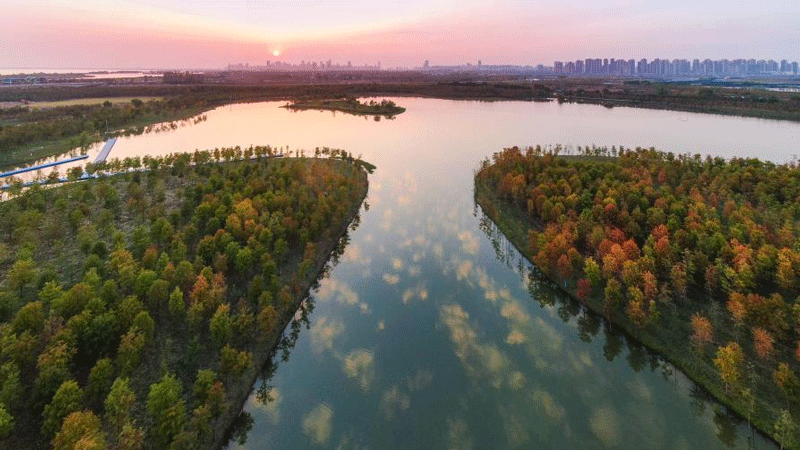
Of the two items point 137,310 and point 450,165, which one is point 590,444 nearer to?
point 137,310

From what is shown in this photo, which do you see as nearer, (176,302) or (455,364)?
(176,302)

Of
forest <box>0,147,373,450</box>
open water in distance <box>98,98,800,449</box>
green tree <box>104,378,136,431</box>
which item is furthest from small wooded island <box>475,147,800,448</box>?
green tree <box>104,378,136,431</box>

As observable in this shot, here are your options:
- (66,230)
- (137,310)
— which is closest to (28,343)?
(137,310)

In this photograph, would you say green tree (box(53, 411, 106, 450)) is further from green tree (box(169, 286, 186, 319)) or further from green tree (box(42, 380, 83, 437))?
green tree (box(169, 286, 186, 319))

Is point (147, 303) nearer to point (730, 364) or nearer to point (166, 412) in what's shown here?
point (166, 412)

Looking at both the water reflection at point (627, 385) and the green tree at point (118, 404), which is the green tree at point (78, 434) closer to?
the green tree at point (118, 404)

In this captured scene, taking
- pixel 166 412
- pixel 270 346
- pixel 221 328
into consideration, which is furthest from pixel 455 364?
pixel 166 412
